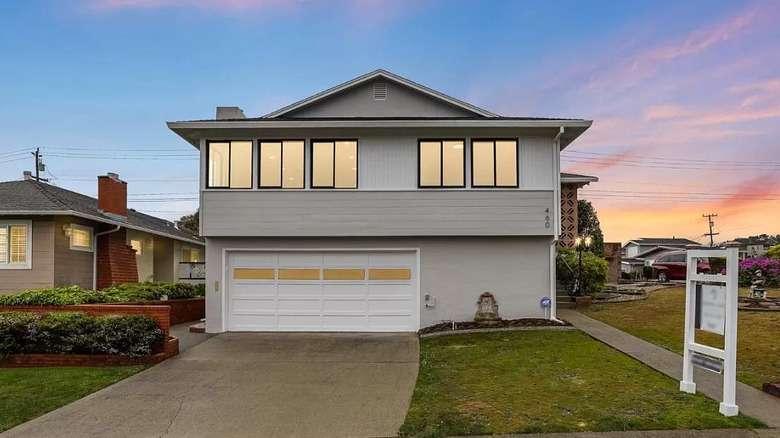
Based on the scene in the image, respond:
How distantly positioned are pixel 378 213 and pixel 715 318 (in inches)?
309

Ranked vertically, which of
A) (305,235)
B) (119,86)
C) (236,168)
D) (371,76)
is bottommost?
(305,235)

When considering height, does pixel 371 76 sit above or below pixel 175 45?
below

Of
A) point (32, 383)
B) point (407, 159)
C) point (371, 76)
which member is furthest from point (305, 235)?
point (32, 383)

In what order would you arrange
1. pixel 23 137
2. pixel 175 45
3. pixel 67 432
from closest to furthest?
1. pixel 67 432
2. pixel 175 45
3. pixel 23 137

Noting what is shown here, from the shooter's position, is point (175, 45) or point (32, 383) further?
point (175, 45)

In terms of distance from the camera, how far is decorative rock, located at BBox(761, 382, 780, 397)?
6.50m

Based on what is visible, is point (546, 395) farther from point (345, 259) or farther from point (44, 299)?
point (44, 299)

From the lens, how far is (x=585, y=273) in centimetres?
1659

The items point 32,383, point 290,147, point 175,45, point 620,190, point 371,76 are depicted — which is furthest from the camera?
point 620,190

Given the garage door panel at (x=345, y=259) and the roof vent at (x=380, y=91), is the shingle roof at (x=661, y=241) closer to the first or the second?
the roof vent at (x=380, y=91)

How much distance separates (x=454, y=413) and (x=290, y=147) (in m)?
8.84

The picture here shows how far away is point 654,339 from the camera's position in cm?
1066

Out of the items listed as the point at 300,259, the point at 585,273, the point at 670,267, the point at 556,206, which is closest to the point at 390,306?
the point at 300,259

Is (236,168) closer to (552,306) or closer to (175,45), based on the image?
(552,306)
